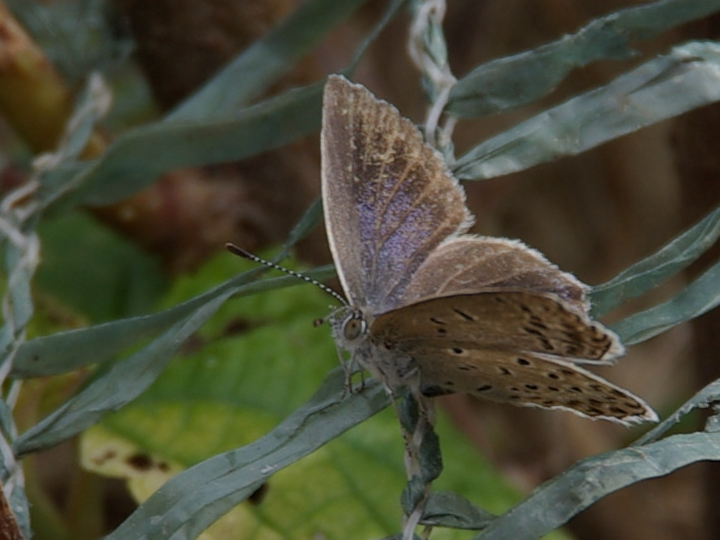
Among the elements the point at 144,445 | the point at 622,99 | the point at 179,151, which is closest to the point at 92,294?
the point at 144,445

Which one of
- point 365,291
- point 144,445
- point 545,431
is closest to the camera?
point 365,291

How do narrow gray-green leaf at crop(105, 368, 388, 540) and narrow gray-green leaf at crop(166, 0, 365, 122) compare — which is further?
narrow gray-green leaf at crop(166, 0, 365, 122)

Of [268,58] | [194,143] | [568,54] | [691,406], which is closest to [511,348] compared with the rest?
[691,406]

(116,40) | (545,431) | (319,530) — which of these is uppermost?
(116,40)

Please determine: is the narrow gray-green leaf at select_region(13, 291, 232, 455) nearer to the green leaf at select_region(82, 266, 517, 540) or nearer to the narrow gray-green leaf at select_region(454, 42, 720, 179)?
the green leaf at select_region(82, 266, 517, 540)

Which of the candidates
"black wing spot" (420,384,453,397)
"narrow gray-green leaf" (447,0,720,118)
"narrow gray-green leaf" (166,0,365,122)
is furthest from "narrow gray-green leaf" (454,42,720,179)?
"narrow gray-green leaf" (166,0,365,122)

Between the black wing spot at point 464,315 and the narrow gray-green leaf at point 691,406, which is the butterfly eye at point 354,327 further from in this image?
the narrow gray-green leaf at point 691,406

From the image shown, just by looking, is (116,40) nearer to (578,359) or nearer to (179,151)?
(179,151)
